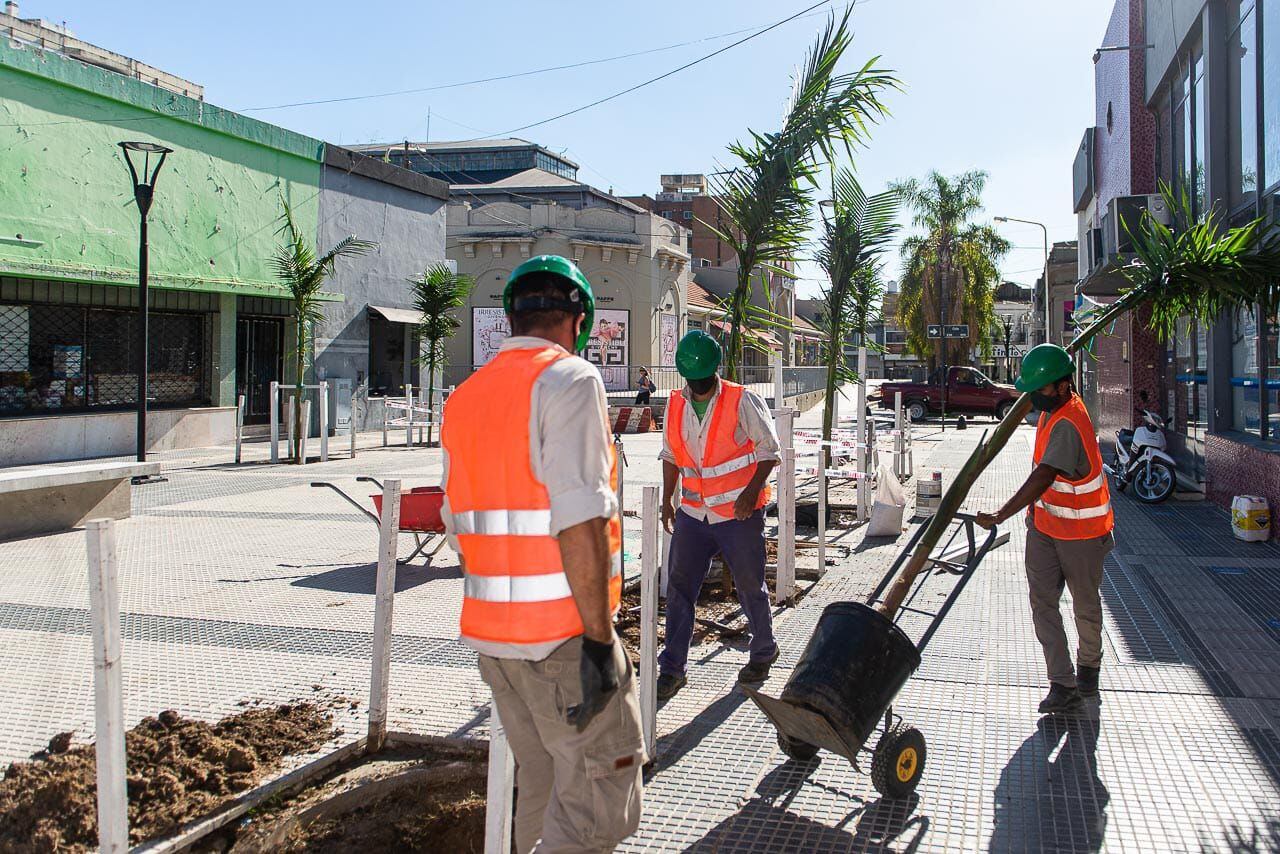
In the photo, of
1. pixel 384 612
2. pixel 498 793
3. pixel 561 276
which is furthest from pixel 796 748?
pixel 561 276

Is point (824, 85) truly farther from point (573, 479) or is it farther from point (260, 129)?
point (260, 129)

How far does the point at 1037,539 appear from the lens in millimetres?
4973

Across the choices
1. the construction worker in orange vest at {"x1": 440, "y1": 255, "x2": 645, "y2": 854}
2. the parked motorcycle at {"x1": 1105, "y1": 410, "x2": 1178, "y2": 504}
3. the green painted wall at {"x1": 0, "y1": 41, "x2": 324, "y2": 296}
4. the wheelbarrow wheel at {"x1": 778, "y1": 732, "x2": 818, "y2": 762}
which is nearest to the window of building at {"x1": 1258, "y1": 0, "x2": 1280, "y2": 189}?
the parked motorcycle at {"x1": 1105, "y1": 410, "x2": 1178, "y2": 504}

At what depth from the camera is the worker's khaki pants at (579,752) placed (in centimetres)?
Result: 246

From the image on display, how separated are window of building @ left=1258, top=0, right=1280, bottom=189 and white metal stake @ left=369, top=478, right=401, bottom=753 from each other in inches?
366

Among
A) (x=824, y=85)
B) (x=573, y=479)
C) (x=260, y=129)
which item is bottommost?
(x=573, y=479)

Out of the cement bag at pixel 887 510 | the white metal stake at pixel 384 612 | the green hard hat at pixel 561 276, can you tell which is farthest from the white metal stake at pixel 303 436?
the green hard hat at pixel 561 276

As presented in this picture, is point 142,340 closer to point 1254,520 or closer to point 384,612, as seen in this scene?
point 384,612

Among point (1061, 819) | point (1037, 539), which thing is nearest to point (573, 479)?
point (1061, 819)

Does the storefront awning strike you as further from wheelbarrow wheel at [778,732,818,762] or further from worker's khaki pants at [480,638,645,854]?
worker's khaki pants at [480,638,645,854]

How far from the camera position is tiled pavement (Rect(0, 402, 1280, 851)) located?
3676 millimetres

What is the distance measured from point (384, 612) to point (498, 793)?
4.91ft

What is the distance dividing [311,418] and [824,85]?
1699cm

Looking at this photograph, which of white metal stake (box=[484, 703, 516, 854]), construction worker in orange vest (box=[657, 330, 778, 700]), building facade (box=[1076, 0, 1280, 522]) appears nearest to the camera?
white metal stake (box=[484, 703, 516, 854])
